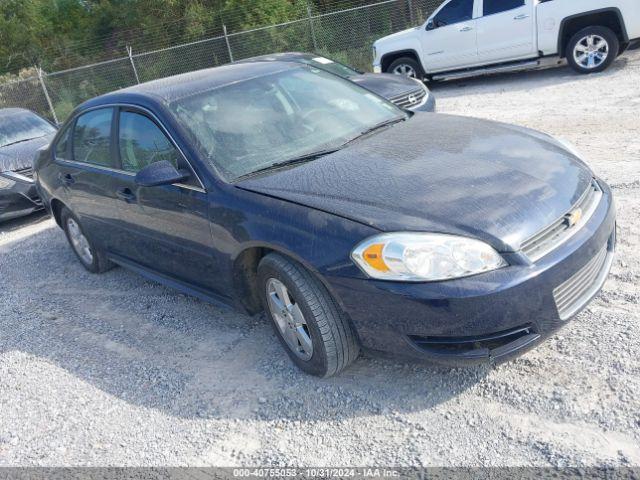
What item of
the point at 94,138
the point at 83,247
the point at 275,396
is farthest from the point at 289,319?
the point at 83,247

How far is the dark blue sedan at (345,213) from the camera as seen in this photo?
110 inches

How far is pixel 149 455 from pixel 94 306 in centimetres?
227

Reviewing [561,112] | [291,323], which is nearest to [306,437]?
[291,323]

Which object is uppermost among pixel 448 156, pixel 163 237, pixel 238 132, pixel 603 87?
pixel 238 132

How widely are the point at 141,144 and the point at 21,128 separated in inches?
253

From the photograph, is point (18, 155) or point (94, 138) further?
point (18, 155)

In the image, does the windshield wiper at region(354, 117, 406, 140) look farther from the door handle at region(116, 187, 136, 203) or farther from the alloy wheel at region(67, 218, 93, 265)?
the alloy wheel at region(67, 218, 93, 265)

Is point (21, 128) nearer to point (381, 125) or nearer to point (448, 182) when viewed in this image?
point (381, 125)

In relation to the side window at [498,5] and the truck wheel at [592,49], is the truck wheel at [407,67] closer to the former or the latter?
the side window at [498,5]

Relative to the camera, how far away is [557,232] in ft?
9.79

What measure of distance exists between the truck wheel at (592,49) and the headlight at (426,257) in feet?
28.4

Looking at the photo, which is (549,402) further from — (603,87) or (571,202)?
(603,87)

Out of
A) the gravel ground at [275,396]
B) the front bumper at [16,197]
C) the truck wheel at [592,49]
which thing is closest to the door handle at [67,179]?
the gravel ground at [275,396]

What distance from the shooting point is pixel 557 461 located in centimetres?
257
